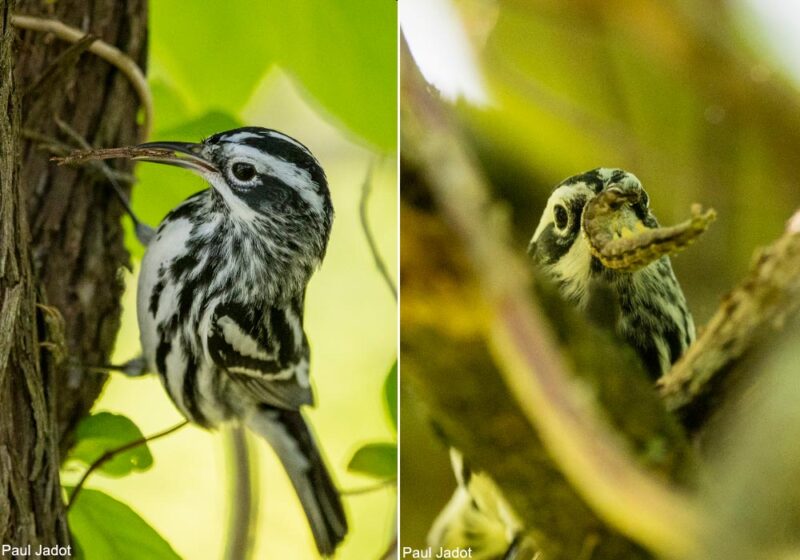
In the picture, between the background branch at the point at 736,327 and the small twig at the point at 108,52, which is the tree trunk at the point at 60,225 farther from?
the background branch at the point at 736,327

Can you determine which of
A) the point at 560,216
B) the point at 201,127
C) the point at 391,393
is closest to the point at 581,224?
the point at 560,216

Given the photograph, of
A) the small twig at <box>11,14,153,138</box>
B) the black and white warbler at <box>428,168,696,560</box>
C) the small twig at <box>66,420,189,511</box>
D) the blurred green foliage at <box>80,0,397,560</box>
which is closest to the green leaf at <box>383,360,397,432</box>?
the blurred green foliage at <box>80,0,397,560</box>

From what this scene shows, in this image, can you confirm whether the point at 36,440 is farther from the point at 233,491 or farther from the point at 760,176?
the point at 760,176

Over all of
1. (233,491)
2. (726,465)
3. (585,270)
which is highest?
(585,270)

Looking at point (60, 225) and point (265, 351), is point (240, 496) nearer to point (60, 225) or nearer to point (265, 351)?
point (265, 351)

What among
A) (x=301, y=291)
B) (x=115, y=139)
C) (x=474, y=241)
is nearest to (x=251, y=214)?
(x=301, y=291)

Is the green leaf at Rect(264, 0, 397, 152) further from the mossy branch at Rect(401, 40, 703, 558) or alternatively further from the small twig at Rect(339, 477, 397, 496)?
the small twig at Rect(339, 477, 397, 496)

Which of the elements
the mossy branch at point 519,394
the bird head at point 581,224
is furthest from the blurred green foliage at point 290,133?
the bird head at point 581,224
